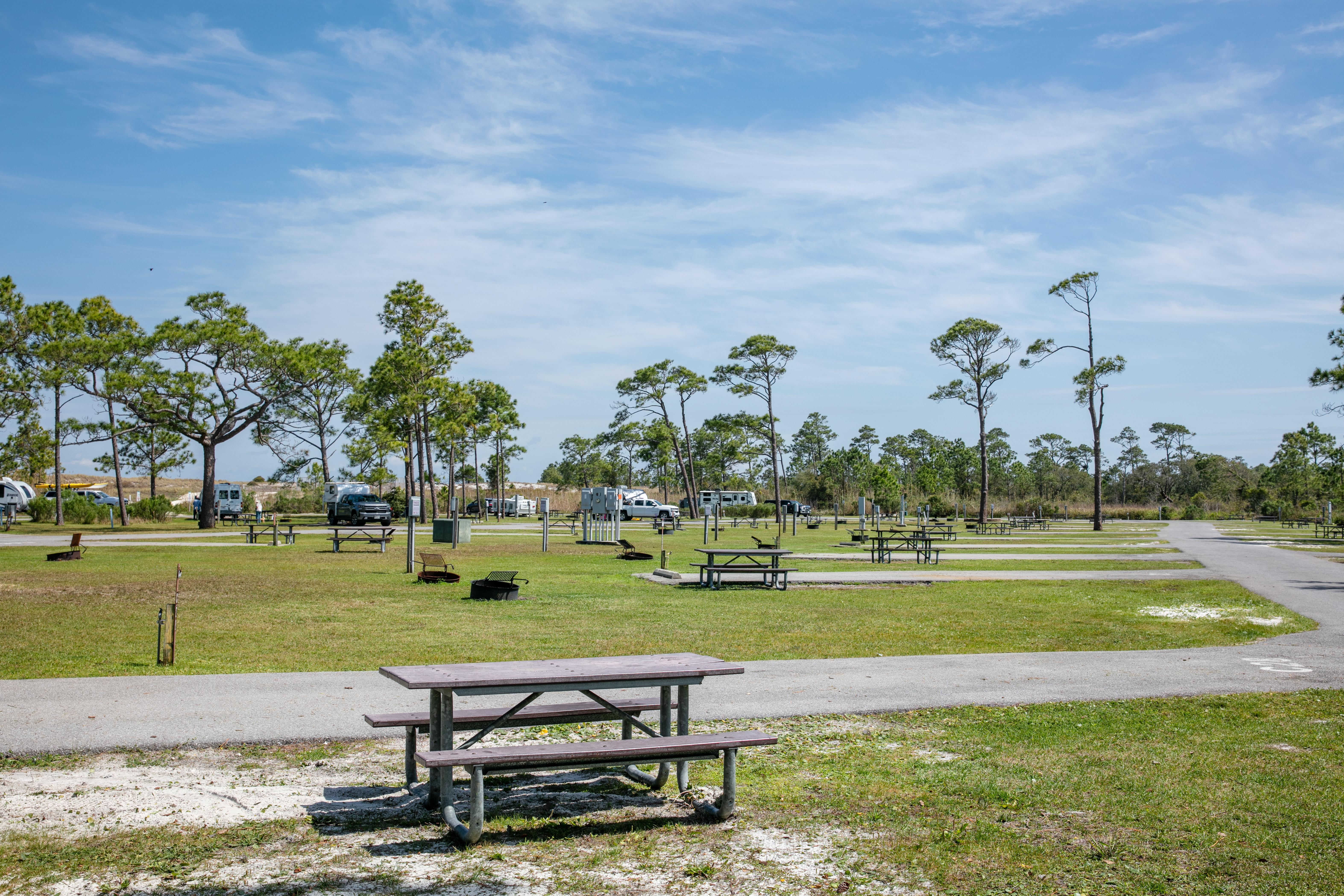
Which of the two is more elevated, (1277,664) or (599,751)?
(599,751)

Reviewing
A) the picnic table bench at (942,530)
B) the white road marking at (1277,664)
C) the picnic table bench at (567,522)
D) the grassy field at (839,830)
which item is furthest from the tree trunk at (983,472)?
the grassy field at (839,830)

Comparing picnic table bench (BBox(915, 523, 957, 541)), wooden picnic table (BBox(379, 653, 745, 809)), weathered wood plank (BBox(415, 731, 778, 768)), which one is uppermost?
wooden picnic table (BBox(379, 653, 745, 809))

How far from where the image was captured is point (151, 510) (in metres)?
51.2

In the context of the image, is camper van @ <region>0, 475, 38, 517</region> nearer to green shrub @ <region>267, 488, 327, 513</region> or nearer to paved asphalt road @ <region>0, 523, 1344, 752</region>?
green shrub @ <region>267, 488, 327, 513</region>

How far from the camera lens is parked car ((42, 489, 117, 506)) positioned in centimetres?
5547

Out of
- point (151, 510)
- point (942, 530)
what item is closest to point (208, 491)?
point (151, 510)

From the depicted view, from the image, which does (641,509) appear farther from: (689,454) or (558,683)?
(558,683)

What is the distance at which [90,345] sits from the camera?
46.9m

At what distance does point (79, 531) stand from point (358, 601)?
30.6 metres

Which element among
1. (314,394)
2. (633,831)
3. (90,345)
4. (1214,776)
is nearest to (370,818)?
(633,831)

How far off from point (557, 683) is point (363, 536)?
3389cm

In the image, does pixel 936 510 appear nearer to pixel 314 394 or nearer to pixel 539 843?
pixel 314 394

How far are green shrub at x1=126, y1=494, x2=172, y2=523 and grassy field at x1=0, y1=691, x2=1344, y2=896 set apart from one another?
1984 inches

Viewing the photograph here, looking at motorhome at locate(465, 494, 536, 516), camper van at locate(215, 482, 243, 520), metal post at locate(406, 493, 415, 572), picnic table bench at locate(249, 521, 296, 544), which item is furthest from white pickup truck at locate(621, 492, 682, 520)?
metal post at locate(406, 493, 415, 572)
